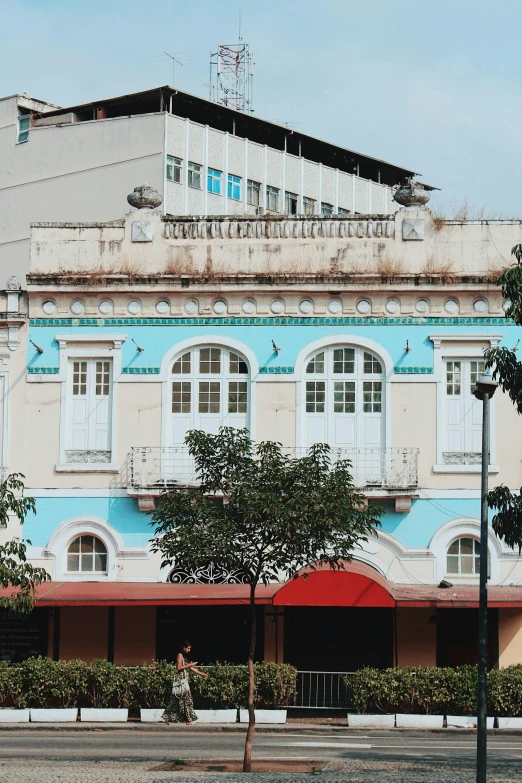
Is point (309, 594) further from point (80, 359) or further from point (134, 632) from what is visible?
point (80, 359)

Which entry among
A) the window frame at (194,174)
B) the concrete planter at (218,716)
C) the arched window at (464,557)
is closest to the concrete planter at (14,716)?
the concrete planter at (218,716)

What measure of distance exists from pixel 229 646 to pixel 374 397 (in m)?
5.88

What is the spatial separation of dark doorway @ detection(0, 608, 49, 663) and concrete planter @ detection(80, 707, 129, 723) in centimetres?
298

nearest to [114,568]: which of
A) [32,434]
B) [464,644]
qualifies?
[32,434]

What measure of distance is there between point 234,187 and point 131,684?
31478mm

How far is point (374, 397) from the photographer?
27969mm

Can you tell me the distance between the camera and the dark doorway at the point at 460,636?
89.1 feet

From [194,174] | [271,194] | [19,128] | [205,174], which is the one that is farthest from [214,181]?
[19,128]

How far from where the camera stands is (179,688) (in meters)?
23.5

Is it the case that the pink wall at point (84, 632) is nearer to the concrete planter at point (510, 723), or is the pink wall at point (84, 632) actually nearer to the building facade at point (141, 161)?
the concrete planter at point (510, 723)

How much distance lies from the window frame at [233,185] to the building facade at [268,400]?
979 inches

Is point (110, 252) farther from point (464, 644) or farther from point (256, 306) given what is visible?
point (464, 644)

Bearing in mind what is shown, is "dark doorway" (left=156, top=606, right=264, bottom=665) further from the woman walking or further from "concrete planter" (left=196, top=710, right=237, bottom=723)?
the woman walking

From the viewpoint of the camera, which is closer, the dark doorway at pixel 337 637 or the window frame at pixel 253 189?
the dark doorway at pixel 337 637
